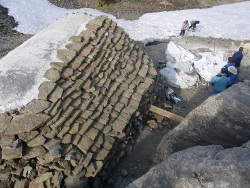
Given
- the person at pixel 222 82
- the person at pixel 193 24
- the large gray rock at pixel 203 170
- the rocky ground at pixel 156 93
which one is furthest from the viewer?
the person at pixel 193 24

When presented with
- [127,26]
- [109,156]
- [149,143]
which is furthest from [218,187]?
[127,26]

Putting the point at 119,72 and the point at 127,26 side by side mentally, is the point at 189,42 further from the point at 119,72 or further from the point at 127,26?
the point at 119,72

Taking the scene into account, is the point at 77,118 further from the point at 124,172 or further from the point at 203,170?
the point at 203,170

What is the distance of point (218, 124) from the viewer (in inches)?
224

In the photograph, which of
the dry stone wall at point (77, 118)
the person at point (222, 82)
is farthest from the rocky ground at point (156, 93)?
the person at point (222, 82)

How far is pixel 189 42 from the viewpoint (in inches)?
628

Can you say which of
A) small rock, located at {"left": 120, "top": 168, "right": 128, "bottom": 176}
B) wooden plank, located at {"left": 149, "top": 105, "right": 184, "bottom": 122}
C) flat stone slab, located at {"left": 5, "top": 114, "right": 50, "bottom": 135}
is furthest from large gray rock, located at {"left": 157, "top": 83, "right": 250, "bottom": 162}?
flat stone slab, located at {"left": 5, "top": 114, "right": 50, "bottom": 135}

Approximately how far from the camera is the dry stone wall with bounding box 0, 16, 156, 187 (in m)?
6.12

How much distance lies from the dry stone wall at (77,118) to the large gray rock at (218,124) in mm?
1785

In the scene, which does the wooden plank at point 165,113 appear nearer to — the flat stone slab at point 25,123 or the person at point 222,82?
the person at point 222,82

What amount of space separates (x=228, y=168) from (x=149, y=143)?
5.42m

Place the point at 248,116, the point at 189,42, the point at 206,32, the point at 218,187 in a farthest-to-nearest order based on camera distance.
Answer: the point at 206,32
the point at 189,42
the point at 248,116
the point at 218,187

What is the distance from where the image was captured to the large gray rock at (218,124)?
5.32 m

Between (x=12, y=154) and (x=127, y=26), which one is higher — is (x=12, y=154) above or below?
above
